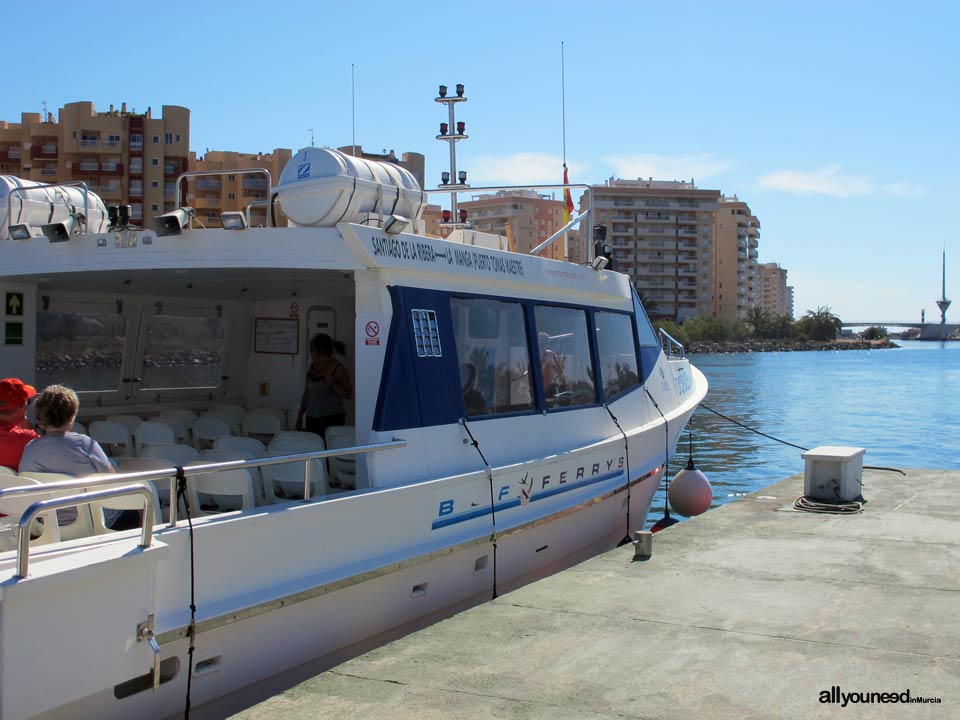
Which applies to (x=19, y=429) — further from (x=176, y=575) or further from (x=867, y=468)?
(x=867, y=468)

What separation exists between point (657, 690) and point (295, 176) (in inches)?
147

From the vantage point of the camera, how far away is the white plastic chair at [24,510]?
413 centimetres

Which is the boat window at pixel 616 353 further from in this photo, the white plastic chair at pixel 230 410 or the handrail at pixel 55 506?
the handrail at pixel 55 506

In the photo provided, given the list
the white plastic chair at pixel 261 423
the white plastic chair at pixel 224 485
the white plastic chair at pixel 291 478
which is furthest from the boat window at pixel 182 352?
the white plastic chair at pixel 224 485

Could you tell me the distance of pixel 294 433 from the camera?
6203mm

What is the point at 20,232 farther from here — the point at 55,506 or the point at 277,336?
the point at 55,506

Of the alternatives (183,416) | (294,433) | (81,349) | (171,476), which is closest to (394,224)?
(294,433)

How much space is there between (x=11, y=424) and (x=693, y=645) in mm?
3753

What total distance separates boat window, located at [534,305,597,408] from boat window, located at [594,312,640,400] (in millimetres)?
274

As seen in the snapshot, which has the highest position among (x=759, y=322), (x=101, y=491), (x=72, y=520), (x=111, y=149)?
(x=111, y=149)

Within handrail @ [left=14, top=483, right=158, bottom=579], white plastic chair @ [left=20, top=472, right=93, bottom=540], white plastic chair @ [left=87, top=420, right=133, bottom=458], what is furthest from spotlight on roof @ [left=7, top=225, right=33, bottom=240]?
handrail @ [left=14, top=483, right=158, bottom=579]

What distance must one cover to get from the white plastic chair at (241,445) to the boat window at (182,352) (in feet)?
8.21

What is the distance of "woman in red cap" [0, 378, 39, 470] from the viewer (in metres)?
5.02

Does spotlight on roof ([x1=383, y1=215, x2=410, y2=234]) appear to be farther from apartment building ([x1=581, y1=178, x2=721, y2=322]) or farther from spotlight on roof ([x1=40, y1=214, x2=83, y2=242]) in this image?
apartment building ([x1=581, y1=178, x2=721, y2=322])
